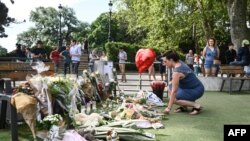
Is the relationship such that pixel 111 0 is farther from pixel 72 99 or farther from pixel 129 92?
pixel 72 99

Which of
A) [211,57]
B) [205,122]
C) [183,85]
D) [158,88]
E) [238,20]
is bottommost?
[205,122]

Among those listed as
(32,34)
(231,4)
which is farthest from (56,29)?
(231,4)

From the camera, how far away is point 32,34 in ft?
331

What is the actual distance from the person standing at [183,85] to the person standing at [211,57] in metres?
5.89

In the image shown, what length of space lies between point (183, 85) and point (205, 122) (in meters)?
1.48

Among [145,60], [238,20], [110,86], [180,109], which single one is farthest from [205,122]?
[238,20]

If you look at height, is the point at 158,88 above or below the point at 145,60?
below

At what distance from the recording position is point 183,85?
9844mm

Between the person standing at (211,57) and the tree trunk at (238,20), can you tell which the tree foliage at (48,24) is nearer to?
the tree trunk at (238,20)

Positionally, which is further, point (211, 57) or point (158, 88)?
point (211, 57)

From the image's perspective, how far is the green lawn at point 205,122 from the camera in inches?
279

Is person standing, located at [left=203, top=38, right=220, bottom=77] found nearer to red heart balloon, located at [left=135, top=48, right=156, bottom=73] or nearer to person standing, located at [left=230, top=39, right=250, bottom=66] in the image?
person standing, located at [left=230, top=39, right=250, bottom=66]

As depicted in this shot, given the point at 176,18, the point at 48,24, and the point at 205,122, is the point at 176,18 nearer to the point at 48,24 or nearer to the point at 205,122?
the point at 205,122

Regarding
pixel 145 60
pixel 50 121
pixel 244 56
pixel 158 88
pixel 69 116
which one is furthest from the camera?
pixel 244 56
